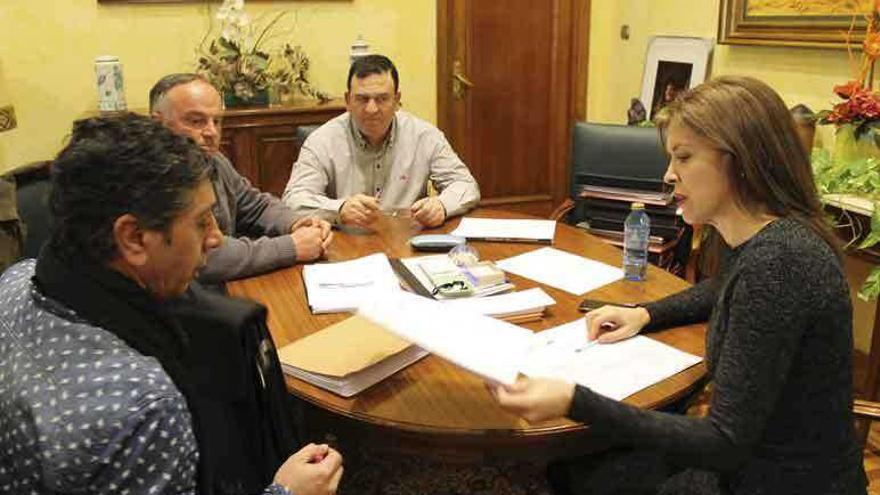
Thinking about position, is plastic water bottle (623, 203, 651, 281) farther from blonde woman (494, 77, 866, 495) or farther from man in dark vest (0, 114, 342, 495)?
man in dark vest (0, 114, 342, 495)

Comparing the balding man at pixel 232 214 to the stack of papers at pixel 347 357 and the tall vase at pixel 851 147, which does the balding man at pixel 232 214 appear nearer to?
the stack of papers at pixel 347 357

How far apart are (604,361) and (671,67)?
116 inches

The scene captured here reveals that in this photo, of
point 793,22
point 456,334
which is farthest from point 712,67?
point 456,334

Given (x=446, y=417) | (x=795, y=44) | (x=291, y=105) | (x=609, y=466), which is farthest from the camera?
(x=291, y=105)

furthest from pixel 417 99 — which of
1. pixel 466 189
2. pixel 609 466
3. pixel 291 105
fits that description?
pixel 609 466

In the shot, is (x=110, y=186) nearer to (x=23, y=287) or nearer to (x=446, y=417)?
(x=23, y=287)

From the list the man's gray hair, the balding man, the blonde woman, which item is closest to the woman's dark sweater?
the blonde woman

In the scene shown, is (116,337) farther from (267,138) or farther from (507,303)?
Result: (267,138)

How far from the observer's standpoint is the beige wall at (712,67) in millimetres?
2965

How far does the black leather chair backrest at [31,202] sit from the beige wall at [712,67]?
2.86m

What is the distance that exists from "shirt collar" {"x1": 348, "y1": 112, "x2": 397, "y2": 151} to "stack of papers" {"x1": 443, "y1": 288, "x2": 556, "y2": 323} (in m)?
1.23

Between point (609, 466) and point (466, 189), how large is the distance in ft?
4.44

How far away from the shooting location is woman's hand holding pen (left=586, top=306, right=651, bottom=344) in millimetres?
1487

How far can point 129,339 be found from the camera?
0.93 meters
